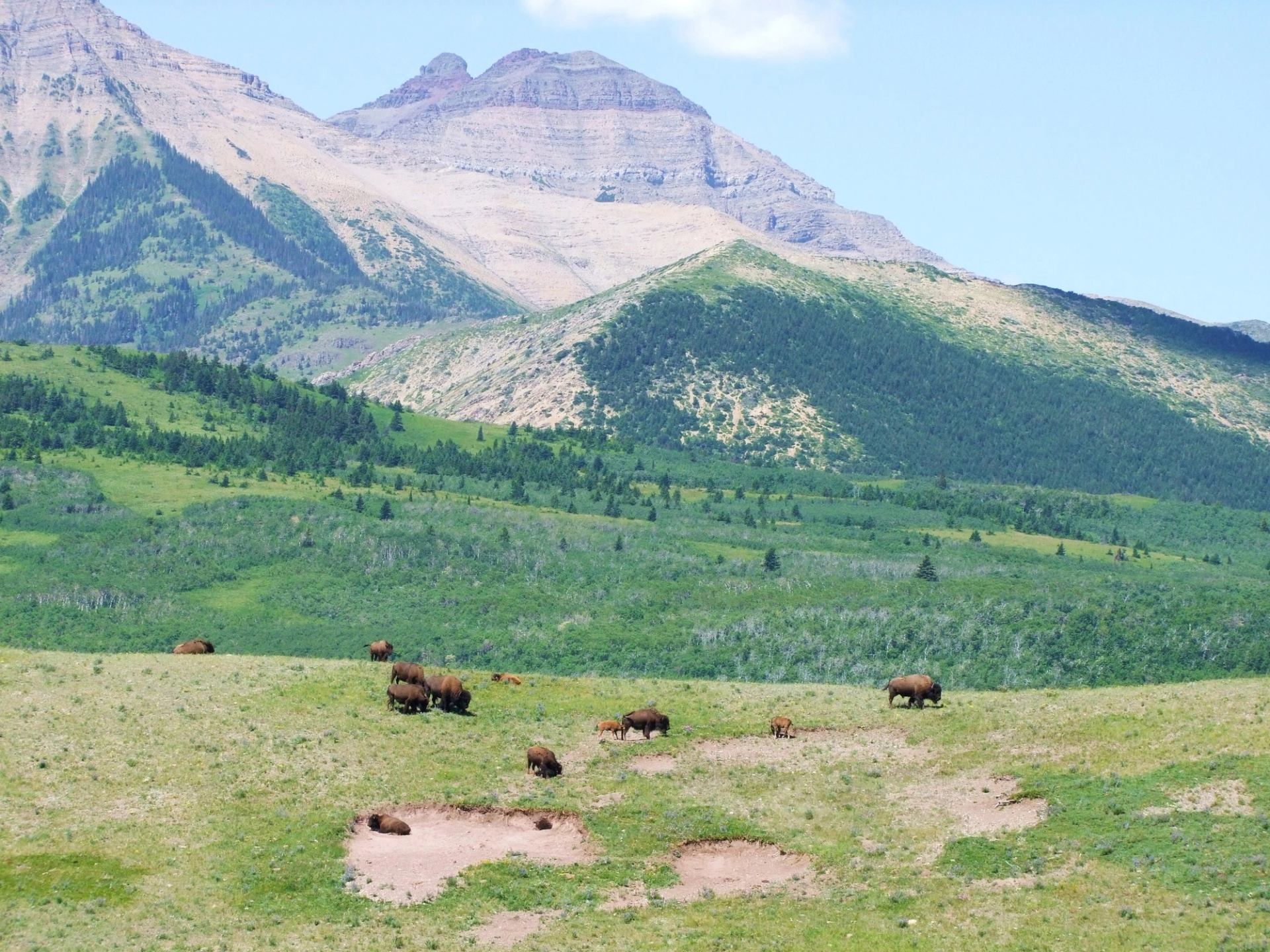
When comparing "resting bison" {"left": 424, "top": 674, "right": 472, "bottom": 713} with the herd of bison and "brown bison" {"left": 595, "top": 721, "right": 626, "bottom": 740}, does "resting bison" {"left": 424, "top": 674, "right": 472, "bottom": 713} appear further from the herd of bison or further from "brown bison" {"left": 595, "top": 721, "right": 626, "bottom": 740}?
"brown bison" {"left": 595, "top": 721, "right": 626, "bottom": 740}

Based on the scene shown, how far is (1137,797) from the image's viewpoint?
53188mm

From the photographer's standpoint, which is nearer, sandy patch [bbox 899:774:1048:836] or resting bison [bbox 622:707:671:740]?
sandy patch [bbox 899:774:1048:836]

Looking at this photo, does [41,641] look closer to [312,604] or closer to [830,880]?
[312,604]

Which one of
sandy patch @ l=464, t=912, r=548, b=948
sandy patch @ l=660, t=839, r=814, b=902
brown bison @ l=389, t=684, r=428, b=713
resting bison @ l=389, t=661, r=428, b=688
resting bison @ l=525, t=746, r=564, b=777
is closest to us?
sandy patch @ l=464, t=912, r=548, b=948

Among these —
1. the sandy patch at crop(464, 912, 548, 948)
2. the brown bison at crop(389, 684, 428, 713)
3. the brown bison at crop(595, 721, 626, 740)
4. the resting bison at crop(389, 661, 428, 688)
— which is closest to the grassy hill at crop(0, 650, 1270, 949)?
the sandy patch at crop(464, 912, 548, 948)

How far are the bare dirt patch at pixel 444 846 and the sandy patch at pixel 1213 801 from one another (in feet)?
64.1

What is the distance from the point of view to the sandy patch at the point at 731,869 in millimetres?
50406

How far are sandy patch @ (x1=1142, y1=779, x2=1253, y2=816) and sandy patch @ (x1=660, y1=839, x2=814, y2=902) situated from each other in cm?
1199

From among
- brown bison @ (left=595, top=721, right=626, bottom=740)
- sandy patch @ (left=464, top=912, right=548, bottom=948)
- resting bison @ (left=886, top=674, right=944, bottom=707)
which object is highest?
resting bison @ (left=886, top=674, right=944, bottom=707)

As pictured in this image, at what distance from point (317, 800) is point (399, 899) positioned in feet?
26.0

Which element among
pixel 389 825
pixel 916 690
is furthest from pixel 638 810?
pixel 916 690

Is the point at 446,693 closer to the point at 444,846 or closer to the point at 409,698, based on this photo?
the point at 409,698

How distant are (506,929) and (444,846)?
6.81m

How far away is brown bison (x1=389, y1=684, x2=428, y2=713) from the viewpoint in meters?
65.9
